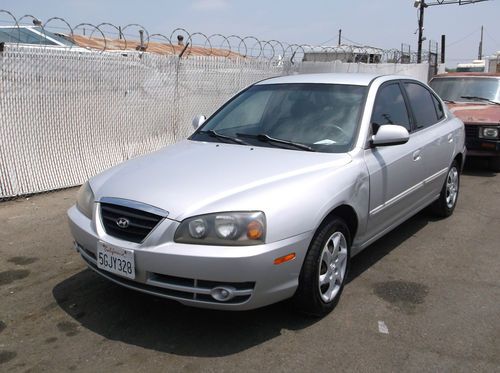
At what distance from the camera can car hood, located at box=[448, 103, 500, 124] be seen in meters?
8.18

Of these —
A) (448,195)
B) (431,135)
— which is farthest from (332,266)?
(448,195)

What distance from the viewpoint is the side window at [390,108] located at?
13.8 feet

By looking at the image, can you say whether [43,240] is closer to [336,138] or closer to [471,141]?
[336,138]

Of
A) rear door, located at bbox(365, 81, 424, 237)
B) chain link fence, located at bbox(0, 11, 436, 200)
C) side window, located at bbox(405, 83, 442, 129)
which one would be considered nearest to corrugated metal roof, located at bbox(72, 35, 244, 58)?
chain link fence, located at bbox(0, 11, 436, 200)

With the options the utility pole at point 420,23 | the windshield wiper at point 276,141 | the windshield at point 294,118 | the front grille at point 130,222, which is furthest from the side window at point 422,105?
the utility pole at point 420,23

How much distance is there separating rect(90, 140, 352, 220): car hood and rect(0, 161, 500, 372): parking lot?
0.84m

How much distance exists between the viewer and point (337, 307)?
11.9 ft

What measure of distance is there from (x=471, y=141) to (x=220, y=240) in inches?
263

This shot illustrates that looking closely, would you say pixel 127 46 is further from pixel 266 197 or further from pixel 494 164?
pixel 266 197

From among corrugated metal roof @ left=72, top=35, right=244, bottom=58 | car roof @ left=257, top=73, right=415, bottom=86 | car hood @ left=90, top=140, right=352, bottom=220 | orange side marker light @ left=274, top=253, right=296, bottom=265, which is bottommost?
orange side marker light @ left=274, top=253, right=296, bottom=265

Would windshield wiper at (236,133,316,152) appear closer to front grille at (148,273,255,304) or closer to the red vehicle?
front grille at (148,273,255,304)

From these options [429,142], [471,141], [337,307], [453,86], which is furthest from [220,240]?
[453,86]

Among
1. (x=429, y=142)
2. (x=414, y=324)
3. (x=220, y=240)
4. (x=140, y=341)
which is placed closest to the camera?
(x=220, y=240)

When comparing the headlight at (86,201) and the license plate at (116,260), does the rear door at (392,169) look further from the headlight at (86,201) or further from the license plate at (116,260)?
the headlight at (86,201)
